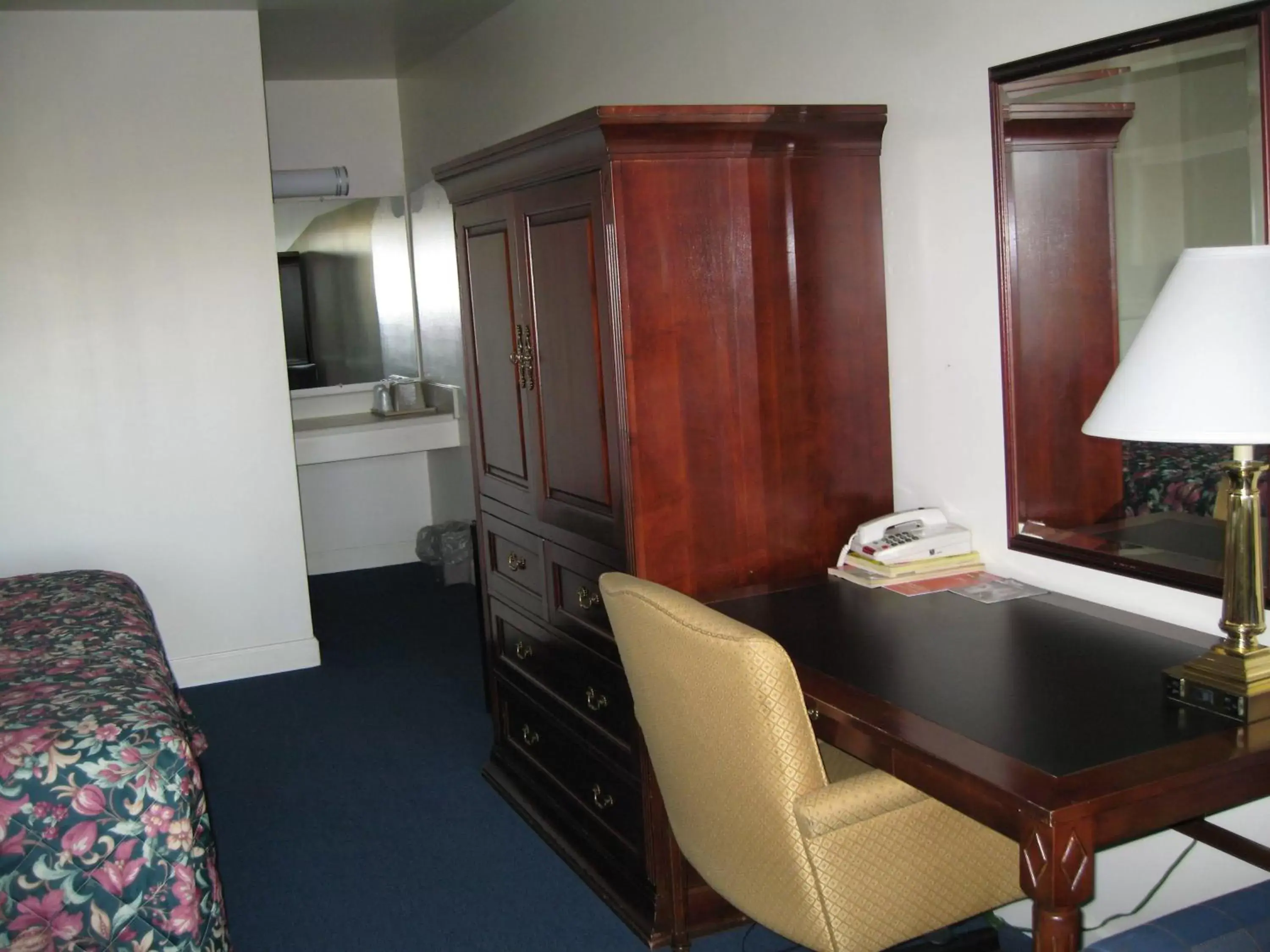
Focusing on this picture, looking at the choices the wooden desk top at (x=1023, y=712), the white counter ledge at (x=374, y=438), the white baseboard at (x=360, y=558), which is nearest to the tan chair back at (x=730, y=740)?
the wooden desk top at (x=1023, y=712)

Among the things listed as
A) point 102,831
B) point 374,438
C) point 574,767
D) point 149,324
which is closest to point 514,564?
point 574,767

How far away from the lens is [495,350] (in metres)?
3.21

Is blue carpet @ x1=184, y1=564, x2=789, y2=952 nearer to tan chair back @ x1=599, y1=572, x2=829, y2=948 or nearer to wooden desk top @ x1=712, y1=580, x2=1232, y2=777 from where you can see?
tan chair back @ x1=599, y1=572, x2=829, y2=948

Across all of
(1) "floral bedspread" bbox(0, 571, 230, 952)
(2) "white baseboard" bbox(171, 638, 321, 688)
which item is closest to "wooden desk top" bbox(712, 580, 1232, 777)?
(1) "floral bedspread" bbox(0, 571, 230, 952)

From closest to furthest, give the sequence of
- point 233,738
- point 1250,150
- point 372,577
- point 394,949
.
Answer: point 1250,150 → point 394,949 → point 233,738 → point 372,577

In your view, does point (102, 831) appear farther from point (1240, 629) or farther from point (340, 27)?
point (340, 27)

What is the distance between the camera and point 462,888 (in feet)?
9.75

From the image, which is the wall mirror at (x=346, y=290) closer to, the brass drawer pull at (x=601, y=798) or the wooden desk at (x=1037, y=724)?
the brass drawer pull at (x=601, y=798)

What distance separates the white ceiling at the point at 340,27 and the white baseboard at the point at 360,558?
7.83 feet

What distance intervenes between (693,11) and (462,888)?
2.41 meters

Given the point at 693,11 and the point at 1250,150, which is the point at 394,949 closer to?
the point at 1250,150

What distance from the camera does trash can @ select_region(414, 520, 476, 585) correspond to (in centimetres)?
591

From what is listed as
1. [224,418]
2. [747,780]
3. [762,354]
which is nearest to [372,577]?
[224,418]

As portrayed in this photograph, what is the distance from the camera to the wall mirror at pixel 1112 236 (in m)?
1.94
